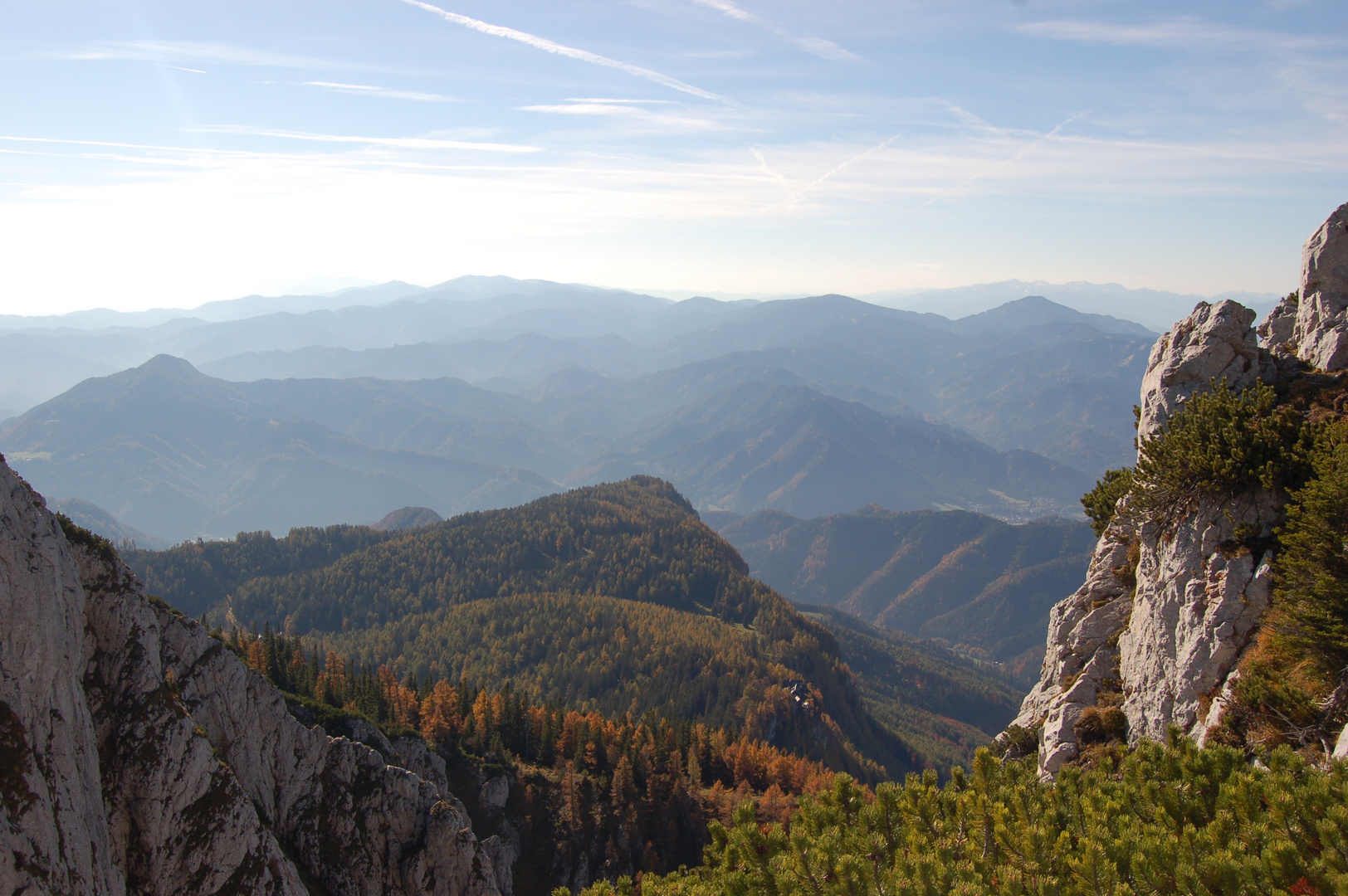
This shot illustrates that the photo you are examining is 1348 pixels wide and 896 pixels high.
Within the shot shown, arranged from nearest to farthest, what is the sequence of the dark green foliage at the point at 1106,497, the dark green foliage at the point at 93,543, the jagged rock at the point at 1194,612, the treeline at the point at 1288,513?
1. the treeline at the point at 1288,513
2. the jagged rock at the point at 1194,612
3. the dark green foliage at the point at 93,543
4. the dark green foliage at the point at 1106,497

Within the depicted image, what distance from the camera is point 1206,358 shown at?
31875 mm

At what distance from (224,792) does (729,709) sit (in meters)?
153

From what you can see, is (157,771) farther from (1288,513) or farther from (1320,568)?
(1288,513)

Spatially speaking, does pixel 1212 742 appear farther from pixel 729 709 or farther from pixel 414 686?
pixel 729 709

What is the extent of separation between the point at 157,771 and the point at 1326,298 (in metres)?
52.9

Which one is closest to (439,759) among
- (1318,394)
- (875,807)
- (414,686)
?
(414,686)

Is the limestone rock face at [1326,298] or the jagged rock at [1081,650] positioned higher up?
the limestone rock face at [1326,298]

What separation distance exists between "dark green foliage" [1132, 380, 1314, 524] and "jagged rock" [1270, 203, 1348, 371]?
3.91 metres

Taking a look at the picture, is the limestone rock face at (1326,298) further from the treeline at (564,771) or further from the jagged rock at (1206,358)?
the treeline at (564,771)

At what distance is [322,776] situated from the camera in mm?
41750

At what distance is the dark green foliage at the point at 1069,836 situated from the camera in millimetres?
14734

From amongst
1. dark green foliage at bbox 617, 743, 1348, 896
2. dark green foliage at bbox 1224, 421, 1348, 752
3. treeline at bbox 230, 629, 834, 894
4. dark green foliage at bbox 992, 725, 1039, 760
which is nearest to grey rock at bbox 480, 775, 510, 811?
treeline at bbox 230, 629, 834, 894

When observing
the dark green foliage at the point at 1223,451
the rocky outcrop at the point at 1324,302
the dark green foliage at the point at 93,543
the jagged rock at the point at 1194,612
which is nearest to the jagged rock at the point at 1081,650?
the jagged rock at the point at 1194,612

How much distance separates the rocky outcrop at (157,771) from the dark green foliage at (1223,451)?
39558mm
